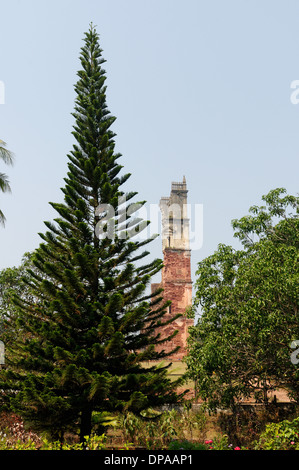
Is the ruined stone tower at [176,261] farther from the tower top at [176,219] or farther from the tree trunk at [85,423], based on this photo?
the tree trunk at [85,423]

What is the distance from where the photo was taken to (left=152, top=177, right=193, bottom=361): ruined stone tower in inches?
851

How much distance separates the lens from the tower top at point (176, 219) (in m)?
23.0

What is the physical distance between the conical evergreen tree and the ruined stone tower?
12335 mm

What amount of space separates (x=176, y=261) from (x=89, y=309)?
1431 cm

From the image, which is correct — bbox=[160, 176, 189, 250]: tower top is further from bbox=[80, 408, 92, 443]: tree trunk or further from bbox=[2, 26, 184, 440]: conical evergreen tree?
bbox=[80, 408, 92, 443]: tree trunk

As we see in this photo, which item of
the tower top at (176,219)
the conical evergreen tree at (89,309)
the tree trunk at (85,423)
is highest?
the tower top at (176,219)

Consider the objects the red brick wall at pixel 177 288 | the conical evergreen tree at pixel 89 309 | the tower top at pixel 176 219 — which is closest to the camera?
the conical evergreen tree at pixel 89 309

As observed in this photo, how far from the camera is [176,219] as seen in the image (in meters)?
23.4

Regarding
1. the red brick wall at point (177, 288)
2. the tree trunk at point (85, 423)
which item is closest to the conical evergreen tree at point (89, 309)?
the tree trunk at point (85, 423)

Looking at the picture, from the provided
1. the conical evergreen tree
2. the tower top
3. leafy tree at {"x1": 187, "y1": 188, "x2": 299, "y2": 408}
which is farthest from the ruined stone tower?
the conical evergreen tree

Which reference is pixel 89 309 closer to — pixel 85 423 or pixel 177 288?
pixel 85 423

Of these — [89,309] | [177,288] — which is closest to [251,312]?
[89,309]

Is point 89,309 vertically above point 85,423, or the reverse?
point 89,309

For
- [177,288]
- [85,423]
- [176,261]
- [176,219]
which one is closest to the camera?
[85,423]
